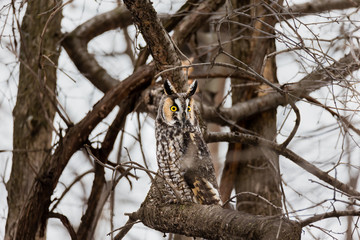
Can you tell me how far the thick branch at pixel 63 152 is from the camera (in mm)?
3938

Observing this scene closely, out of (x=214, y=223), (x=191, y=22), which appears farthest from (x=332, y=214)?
(x=191, y=22)

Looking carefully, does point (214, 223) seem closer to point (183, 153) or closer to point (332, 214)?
point (332, 214)

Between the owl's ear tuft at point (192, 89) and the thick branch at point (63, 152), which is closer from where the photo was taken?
the owl's ear tuft at point (192, 89)

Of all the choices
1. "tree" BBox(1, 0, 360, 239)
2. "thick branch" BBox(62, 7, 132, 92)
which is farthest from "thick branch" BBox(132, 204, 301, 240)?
"thick branch" BBox(62, 7, 132, 92)

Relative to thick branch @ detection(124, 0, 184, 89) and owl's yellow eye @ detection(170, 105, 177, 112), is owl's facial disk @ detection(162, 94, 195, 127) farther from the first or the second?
thick branch @ detection(124, 0, 184, 89)

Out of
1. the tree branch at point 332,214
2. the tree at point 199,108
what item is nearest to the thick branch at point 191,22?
the tree at point 199,108

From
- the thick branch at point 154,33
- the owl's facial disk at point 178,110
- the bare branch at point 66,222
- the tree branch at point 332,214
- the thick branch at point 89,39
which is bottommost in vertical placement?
the tree branch at point 332,214

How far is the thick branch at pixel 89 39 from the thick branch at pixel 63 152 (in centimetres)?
81

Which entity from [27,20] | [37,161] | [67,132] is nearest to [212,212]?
[67,132]

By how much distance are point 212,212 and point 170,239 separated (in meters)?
1.48

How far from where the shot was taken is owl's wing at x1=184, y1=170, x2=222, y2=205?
312cm

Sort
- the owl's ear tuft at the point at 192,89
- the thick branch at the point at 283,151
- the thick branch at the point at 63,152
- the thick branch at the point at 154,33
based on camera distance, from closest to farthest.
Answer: the thick branch at the point at 154,33, the thick branch at the point at 283,151, the owl's ear tuft at the point at 192,89, the thick branch at the point at 63,152

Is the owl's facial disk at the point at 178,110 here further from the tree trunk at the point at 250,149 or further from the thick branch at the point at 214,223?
the tree trunk at the point at 250,149

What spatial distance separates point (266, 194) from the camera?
4.36m
